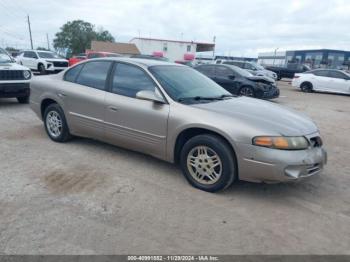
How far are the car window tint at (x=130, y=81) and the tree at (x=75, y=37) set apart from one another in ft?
265

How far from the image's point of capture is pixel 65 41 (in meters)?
82.1

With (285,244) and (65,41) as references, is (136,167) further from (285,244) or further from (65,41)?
(65,41)

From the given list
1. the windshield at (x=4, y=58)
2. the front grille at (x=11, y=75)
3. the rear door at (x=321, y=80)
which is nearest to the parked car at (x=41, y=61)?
the windshield at (x=4, y=58)

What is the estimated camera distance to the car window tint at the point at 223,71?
40.8 feet

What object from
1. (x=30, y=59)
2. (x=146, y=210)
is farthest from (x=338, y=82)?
(x=30, y=59)

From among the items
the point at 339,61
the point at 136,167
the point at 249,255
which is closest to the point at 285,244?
the point at 249,255

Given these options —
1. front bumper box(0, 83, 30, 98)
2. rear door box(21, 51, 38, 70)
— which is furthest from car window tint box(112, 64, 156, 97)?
rear door box(21, 51, 38, 70)

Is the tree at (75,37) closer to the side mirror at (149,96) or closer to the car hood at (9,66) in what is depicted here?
the car hood at (9,66)

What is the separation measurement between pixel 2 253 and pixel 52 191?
116 centimetres

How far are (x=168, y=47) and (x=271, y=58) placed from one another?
138 ft

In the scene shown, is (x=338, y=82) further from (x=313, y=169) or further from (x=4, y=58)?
(x=4, y=58)

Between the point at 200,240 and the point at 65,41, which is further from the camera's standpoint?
the point at 65,41

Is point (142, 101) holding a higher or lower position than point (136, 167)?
higher

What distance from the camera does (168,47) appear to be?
48.9 m
